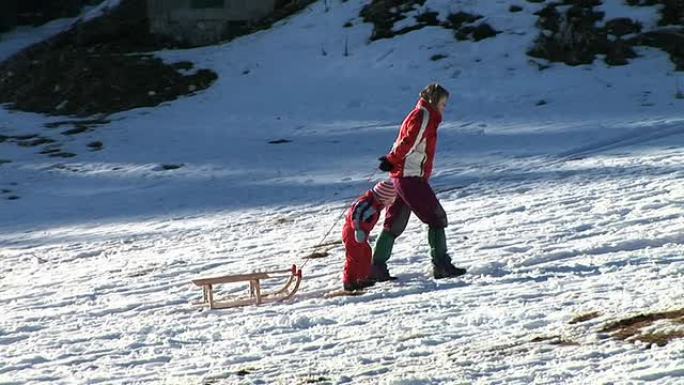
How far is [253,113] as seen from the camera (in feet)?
60.6

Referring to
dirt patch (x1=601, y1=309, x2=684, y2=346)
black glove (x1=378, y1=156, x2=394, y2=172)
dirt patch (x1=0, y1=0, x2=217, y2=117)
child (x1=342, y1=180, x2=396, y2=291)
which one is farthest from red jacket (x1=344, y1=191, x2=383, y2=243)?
dirt patch (x1=0, y1=0, x2=217, y2=117)

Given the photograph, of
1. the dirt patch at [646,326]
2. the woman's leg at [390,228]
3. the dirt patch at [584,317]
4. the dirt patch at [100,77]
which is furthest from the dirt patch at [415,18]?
the dirt patch at [646,326]

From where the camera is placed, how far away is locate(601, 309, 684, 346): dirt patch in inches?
261

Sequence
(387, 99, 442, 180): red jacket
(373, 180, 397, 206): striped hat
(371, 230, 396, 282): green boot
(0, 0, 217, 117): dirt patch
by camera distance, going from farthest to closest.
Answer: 1. (0, 0, 217, 117): dirt patch
2. (371, 230, 396, 282): green boot
3. (373, 180, 397, 206): striped hat
4. (387, 99, 442, 180): red jacket

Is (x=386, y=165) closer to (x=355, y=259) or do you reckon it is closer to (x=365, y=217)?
(x=365, y=217)

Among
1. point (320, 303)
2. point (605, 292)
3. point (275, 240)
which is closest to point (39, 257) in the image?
point (275, 240)

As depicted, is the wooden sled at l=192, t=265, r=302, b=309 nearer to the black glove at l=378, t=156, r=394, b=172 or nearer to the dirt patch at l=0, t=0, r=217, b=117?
the black glove at l=378, t=156, r=394, b=172

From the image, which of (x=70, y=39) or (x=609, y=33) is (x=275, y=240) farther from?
(x=70, y=39)

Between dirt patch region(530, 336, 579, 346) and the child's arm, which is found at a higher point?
the child's arm

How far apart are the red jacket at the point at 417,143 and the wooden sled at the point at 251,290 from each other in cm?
110

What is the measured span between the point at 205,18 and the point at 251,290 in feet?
49.2

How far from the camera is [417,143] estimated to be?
29.1 feet

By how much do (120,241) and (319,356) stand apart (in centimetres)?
574

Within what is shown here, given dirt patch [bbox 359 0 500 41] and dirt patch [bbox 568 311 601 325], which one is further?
dirt patch [bbox 359 0 500 41]
